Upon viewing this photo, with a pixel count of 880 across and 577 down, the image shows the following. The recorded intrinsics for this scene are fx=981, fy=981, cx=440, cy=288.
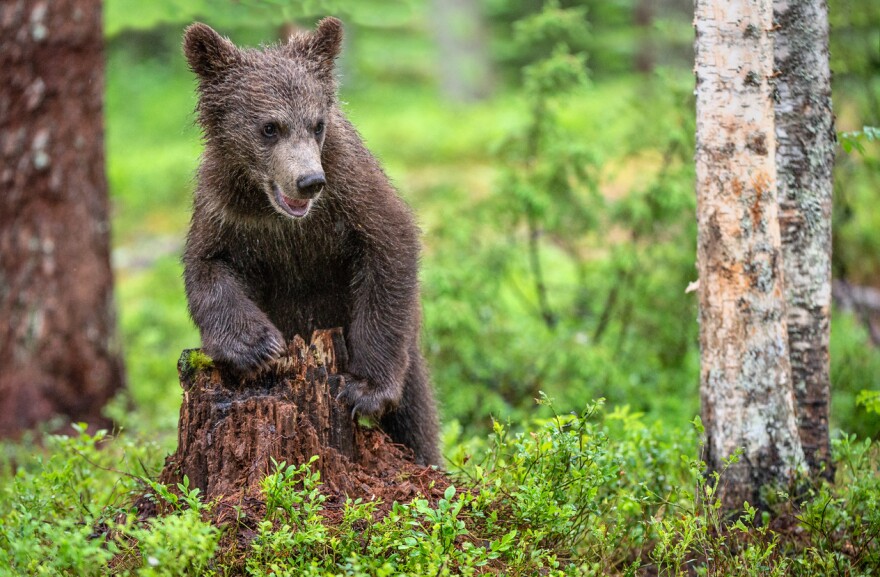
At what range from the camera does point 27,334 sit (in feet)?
24.4

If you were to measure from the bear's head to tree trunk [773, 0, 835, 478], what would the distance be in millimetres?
2253

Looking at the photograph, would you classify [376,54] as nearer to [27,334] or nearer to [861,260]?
[861,260]

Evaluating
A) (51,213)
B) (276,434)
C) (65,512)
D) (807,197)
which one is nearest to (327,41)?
(276,434)

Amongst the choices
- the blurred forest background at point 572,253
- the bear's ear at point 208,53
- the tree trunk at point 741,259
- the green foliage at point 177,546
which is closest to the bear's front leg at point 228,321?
the bear's ear at point 208,53

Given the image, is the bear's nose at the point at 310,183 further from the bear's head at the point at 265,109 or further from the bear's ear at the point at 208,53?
the bear's ear at the point at 208,53

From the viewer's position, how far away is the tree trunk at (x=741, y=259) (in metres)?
4.19

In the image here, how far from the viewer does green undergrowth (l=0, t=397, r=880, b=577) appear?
11.7ft

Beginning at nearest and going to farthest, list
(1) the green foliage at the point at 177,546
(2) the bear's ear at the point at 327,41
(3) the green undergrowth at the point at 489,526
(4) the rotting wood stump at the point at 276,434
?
(1) the green foliage at the point at 177,546 → (3) the green undergrowth at the point at 489,526 → (4) the rotting wood stump at the point at 276,434 → (2) the bear's ear at the point at 327,41

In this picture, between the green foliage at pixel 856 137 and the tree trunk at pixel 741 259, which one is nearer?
the tree trunk at pixel 741 259

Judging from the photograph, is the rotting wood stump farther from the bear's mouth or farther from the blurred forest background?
the blurred forest background

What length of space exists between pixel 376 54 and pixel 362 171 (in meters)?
22.3

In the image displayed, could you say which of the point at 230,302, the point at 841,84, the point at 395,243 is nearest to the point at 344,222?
the point at 395,243

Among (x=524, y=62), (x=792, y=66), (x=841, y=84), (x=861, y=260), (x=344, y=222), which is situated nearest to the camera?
(x=792, y=66)

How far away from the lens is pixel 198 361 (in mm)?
4559
